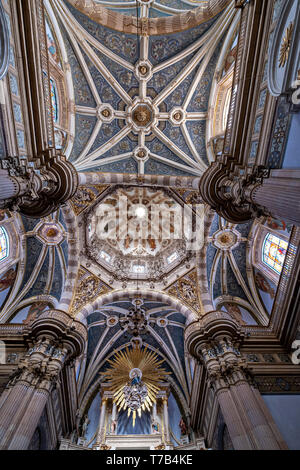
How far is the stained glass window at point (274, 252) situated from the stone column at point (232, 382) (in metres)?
3.36

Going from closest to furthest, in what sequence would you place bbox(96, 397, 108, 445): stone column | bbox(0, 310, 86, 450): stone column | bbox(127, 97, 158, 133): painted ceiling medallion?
1. bbox(0, 310, 86, 450): stone column
2. bbox(96, 397, 108, 445): stone column
3. bbox(127, 97, 158, 133): painted ceiling medallion

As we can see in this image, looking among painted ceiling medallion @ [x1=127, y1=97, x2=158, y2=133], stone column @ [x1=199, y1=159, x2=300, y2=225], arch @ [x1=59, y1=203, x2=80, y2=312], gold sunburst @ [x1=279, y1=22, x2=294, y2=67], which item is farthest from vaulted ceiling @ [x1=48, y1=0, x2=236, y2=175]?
gold sunburst @ [x1=279, y1=22, x2=294, y2=67]

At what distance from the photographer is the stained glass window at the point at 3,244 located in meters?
12.9

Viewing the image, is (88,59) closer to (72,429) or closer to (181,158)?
(181,158)

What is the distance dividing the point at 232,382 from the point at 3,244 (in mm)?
11271

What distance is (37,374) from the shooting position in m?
9.38

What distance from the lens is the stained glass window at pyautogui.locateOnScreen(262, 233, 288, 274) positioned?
12466 millimetres

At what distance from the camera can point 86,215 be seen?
1617 centimetres

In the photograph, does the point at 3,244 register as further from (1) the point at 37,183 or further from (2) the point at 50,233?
(1) the point at 37,183

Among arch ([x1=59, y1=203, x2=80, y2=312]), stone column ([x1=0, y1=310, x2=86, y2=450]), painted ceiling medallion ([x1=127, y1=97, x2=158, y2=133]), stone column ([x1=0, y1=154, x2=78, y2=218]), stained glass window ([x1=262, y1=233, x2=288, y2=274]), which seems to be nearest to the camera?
stone column ([x1=0, y1=154, x2=78, y2=218])

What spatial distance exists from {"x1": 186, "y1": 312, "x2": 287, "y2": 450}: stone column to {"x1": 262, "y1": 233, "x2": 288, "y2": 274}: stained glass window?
11.0ft

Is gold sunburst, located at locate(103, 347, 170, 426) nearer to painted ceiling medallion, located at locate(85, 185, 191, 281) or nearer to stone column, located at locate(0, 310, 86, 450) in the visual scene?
stone column, located at locate(0, 310, 86, 450)

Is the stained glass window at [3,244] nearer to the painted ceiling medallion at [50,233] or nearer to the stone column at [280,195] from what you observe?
the painted ceiling medallion at [50,233]

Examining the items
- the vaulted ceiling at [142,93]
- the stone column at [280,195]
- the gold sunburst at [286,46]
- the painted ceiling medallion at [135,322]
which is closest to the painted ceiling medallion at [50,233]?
the vaulted ceiling at [142,93]
